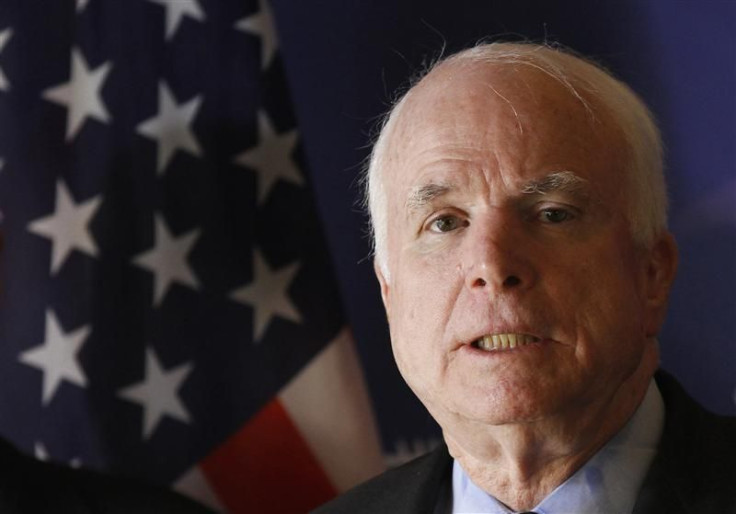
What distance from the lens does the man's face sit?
1769mm

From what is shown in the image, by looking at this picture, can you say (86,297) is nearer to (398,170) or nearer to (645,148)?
(398,170)

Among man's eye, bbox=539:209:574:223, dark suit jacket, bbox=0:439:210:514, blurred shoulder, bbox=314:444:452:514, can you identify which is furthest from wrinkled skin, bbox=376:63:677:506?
dark suit jacket, bbox=0:439:210:514

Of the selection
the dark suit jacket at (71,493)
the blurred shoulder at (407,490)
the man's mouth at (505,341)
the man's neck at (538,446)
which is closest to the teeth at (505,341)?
the man's mouth at (505,341)

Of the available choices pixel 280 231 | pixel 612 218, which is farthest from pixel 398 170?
pixel 280 231

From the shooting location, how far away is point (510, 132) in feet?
6.10

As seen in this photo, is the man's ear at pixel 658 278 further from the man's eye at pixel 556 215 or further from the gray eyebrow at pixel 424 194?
the gray eyebrow at pixel 424 194

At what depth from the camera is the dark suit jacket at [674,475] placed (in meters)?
1.79

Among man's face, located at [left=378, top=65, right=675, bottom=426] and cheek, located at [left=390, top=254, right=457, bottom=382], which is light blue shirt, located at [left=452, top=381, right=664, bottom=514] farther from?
cheek, located at [left=390, top=254, right=457, bottom=382]

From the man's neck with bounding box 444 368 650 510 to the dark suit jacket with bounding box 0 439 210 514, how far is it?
987 millimetres

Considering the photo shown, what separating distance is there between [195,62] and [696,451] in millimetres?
1713

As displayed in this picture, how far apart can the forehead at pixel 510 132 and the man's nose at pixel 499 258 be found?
0.29ft

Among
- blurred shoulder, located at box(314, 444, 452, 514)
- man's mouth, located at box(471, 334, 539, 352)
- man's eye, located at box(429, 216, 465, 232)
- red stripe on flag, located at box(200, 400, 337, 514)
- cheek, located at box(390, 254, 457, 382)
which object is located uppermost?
man's eye, located at box(429, 216, 465, 232)

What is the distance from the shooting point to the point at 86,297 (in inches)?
116

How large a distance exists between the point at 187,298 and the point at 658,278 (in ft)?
4.48
